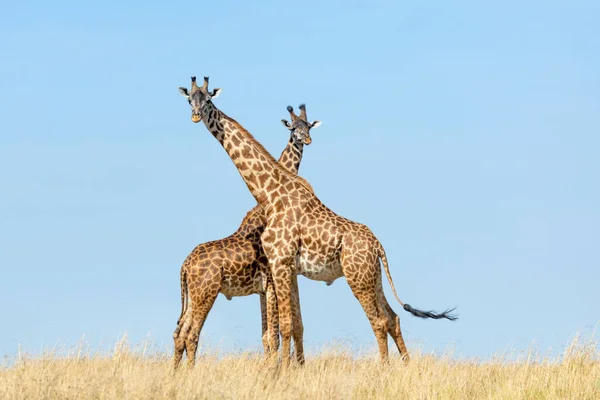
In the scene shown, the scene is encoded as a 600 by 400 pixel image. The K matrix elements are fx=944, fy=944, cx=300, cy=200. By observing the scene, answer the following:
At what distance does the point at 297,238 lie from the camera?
15742mm

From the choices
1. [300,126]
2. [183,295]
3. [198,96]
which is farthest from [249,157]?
[183,295]

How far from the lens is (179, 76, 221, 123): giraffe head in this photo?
52.8 ft

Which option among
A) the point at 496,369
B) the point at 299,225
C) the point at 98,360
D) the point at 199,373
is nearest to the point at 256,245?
the point at 299,225

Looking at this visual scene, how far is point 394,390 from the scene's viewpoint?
1410 centimetres

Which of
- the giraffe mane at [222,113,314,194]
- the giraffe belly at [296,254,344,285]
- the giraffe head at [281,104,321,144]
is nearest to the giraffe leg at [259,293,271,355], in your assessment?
the giraffe belly at [296,254,344,285]

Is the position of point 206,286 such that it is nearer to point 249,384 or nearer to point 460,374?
point 249,384

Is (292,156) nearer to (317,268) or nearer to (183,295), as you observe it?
(317,268)

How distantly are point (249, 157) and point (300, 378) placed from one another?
163 inches

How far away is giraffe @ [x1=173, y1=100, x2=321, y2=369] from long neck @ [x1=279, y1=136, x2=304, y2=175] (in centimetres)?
226

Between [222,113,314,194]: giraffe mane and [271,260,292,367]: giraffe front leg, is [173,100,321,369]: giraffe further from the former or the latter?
[222,113,314,194]: giraffe mane

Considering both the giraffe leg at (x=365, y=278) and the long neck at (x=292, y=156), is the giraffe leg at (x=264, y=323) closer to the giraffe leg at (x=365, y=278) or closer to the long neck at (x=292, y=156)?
the giraffe leg at (x=365, y=278)

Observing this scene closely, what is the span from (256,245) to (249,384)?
11.2 feet

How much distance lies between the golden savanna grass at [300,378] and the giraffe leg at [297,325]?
270 millimetres

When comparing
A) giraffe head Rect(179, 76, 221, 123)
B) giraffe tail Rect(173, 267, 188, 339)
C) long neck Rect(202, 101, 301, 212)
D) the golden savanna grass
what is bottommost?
the golden savanna grass
